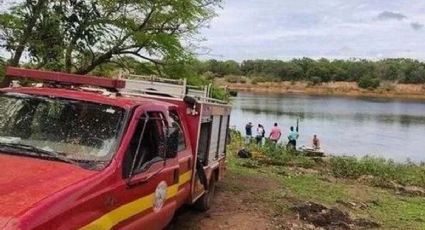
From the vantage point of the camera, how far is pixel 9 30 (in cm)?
877

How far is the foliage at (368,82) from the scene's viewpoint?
126875mm

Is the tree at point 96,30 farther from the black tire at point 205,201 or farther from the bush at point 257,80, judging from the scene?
the bush at point 257,80

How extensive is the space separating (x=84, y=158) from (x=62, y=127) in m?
0.58

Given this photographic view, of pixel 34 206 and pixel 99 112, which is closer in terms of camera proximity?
pixel 34 206

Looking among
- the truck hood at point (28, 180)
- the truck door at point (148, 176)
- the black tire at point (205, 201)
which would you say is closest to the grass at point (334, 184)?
the black tire at point (205, 201)

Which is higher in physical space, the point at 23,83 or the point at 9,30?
the point at 9,30

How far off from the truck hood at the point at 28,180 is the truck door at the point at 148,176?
1.86ft

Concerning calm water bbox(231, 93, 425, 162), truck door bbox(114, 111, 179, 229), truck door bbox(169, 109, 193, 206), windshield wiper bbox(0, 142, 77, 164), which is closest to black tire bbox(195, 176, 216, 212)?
truck door bbox(169, 109, 193, 206)

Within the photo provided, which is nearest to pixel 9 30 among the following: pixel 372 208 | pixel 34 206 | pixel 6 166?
pixel 6 166

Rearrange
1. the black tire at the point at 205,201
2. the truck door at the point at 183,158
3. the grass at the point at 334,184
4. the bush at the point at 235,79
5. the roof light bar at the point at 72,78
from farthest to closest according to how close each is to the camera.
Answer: the bush at the point at 235,79
the grass at the point at 334,184
the black tire at the point at 205,201
the truck door at the point at 183,158
the roof light bar at the point at 72,78

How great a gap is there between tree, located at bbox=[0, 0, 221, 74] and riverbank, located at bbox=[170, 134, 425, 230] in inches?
116

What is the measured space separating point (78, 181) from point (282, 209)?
6.88m

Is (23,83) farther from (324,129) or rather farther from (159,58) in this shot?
(324,129)

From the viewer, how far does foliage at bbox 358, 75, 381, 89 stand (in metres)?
127
